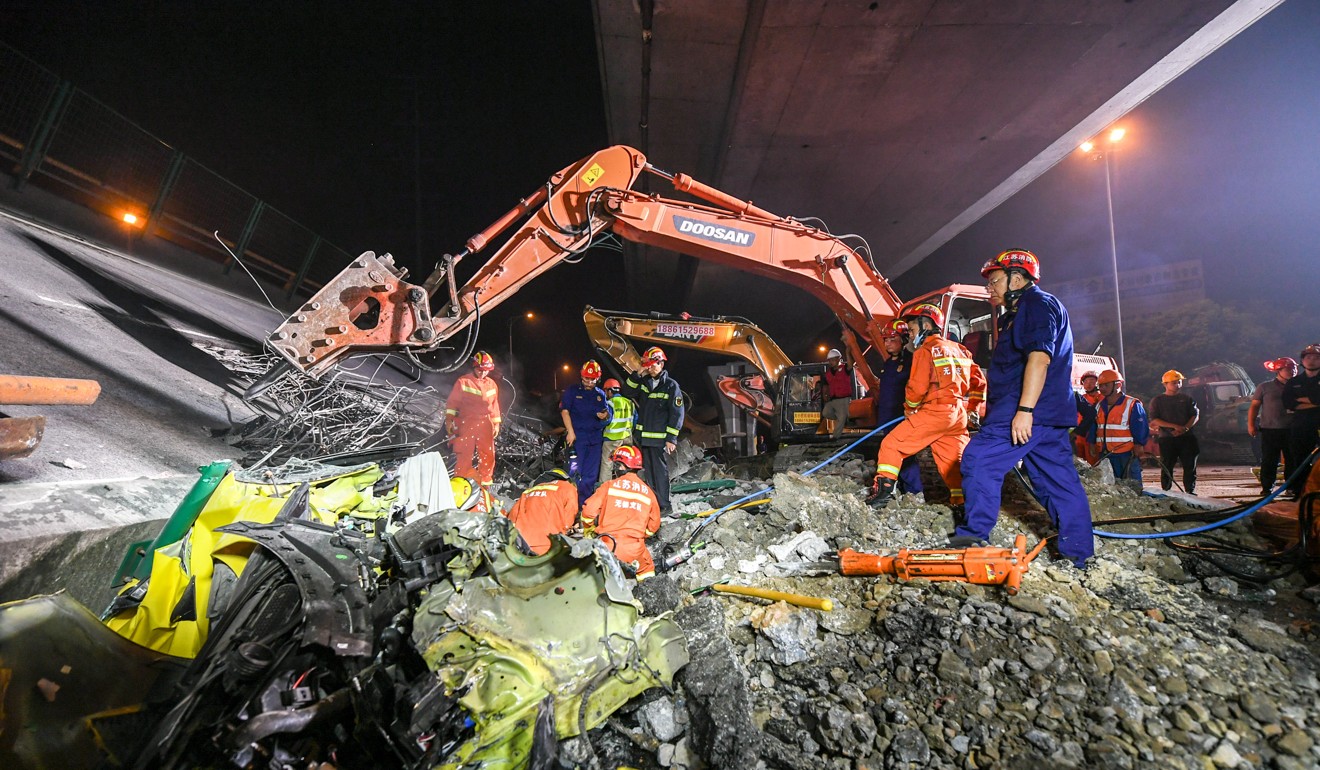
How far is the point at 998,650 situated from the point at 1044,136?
26.0 ft

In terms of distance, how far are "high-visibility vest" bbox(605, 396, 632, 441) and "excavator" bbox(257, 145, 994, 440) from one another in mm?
1868

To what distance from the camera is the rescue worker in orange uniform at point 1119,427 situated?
5.32 m

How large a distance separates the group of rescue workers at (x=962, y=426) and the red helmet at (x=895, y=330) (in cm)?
1

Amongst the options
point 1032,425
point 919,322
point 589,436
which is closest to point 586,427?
point 589,436

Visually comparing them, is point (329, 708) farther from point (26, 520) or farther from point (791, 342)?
point (791, 342)

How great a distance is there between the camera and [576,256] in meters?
4.98

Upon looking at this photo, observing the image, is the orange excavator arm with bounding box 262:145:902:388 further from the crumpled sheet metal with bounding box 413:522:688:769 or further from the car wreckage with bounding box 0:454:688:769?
the crumpled sheet metal with bounding box 413:522:688:769

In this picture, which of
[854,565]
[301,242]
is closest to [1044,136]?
[854,565]

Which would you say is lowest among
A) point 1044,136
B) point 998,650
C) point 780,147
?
point 998,650

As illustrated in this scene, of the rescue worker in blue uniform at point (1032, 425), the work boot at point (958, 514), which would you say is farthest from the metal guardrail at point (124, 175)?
the work boot at point (958, 514)

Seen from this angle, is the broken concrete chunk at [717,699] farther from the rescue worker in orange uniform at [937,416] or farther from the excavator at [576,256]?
the excavator at [576,256]

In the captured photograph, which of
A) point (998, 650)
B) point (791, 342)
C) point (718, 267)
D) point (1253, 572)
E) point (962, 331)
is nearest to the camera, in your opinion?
point (998, 650)

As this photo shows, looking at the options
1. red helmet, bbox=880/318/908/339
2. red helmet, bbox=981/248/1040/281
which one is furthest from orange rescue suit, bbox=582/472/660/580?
red helmet, bbox=880/318/908/339

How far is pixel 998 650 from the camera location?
2.01 m
